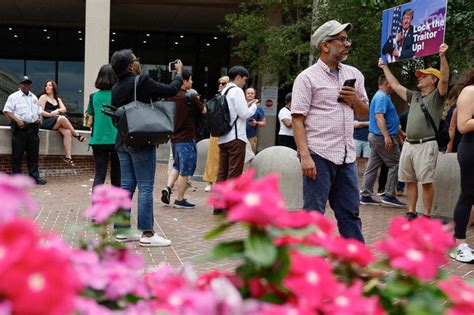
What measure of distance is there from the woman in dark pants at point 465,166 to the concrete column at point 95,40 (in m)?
15.7

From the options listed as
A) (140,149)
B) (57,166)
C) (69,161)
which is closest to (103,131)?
(140,149)

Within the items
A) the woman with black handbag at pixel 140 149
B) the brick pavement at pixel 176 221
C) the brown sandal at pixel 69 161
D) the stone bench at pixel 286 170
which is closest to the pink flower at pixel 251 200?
the brick pavement at pixel 176 221

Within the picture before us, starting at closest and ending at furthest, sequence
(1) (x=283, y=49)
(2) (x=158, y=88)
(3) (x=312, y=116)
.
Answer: (3) (x=312, y=116) → (2) (x=158, y=88) → (1) (x=283, y=49)

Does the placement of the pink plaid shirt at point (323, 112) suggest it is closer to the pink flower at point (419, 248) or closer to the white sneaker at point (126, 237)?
the white sneaker at point (126, 237)

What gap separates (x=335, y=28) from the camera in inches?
179

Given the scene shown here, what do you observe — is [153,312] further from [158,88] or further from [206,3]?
[206,3]

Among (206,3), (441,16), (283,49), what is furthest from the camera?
(206,3)

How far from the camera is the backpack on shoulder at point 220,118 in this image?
315 inches

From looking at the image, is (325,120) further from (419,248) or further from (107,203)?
(419,248)

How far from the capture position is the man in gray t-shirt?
724 cm

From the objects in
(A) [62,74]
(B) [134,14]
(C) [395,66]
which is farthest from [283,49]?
(A) [62,74]

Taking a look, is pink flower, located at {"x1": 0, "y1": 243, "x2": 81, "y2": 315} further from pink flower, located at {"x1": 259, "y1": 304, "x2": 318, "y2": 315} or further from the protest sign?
the protest sign

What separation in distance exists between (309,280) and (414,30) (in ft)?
27.9

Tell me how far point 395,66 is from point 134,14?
15861 millimetres
